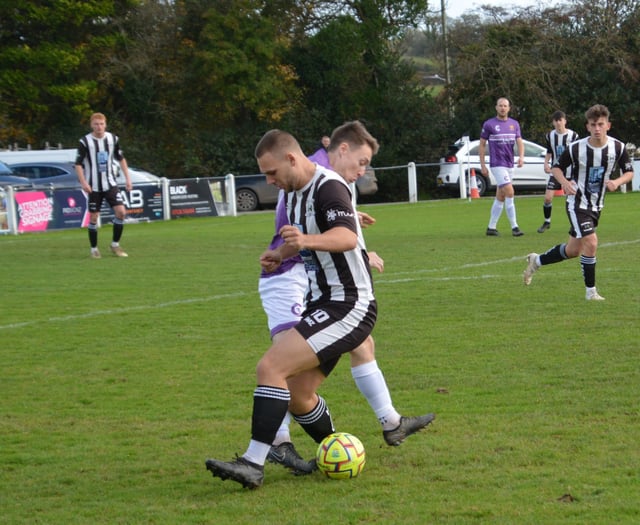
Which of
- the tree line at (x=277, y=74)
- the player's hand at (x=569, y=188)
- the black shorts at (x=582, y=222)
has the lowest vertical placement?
the black shorts at (x=582, y=222)

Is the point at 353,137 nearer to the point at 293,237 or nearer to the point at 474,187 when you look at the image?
the point at 293,237

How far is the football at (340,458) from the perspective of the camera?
4.92 metres

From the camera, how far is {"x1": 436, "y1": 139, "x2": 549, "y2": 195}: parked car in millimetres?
29812

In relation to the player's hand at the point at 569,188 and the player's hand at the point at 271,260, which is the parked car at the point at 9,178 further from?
the player's hand at the point at 271,260

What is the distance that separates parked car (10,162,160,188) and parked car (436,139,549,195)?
348 inches

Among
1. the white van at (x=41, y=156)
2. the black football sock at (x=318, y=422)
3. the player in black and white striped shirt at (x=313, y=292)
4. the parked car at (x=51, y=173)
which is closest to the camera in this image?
the player in black and white striped shirt at (x=313, y=292)

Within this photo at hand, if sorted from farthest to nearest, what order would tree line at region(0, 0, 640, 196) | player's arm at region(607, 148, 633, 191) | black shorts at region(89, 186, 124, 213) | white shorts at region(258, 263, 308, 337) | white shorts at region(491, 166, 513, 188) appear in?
tree line at region(0, 0, 640, 196), white shorts at region(491, 166, 513, 188), black shorts at region(89, 186, 124, 213), player's arm at region(607, 148, 633, 191), white shorts at region(258, 263, 308, 337)

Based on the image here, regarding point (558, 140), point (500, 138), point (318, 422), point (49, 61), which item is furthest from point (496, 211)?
point (49, 61)

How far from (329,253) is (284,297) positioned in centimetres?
88

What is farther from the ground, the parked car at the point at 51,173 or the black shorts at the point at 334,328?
the parked car at the point at 51,173

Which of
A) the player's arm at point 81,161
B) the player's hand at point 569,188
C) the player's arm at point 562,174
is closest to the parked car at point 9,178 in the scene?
the player's arm at point 81,161

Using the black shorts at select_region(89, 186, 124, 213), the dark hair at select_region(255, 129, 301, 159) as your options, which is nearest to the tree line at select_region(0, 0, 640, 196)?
the black shorts at select_region(89, 186, 124, 213)

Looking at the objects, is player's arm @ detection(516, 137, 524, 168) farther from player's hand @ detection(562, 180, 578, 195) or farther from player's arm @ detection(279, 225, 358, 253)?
player's arm @ detection(279, 225, 358, 253)

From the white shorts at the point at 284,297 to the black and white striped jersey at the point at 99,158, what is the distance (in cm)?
1023
